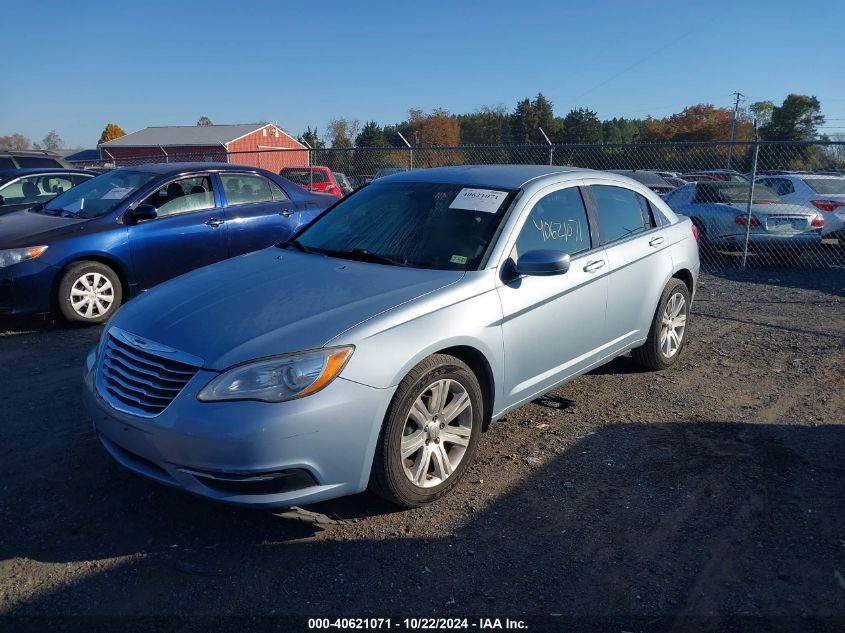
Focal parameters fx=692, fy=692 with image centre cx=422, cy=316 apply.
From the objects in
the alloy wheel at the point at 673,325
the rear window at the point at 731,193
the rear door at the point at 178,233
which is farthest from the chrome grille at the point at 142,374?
the rear window at the point at 731,193

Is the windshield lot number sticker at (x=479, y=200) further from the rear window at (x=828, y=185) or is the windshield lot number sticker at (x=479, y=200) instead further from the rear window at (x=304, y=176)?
the rear window at (x=304, y=176)

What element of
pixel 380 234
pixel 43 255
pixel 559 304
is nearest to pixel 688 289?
pixel 559 304

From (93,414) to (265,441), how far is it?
113 cm

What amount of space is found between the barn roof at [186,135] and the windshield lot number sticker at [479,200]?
55.7 metres

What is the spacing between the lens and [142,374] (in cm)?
326

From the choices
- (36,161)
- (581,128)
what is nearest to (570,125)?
(581,128)

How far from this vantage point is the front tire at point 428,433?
10.7 feet

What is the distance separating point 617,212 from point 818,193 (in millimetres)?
9368

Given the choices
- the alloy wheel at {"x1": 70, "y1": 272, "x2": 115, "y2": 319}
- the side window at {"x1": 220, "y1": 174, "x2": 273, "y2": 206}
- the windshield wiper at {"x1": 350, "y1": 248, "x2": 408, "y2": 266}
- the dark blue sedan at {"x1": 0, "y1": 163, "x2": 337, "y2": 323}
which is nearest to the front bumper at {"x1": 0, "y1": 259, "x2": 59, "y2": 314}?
the dark blue sedan at {"x1": 0, "y1": 163, "x2": 337, "y2": 323}

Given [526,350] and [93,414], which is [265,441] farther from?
[526,350]

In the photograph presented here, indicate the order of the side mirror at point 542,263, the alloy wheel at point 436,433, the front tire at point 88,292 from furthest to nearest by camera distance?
the front tire at point 88,292
the side mirror at point 542,263
the alloy wheel at point 436,433

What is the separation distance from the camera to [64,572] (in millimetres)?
A: 2990

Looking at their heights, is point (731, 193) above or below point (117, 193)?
below

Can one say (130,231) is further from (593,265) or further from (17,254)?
(593,265)
